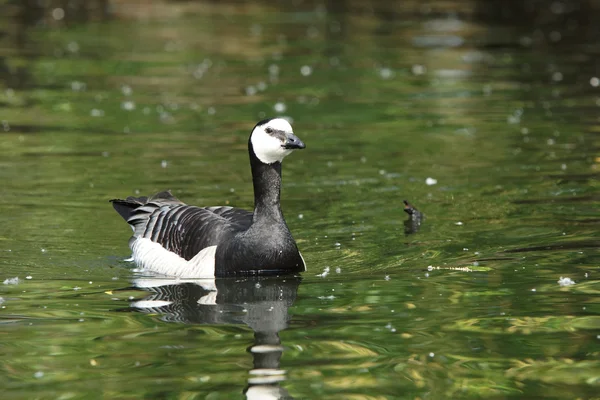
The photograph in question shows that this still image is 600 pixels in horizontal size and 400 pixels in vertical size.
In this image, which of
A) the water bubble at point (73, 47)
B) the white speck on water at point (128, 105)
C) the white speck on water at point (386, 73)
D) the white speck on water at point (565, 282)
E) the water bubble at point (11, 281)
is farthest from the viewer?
the water bubble at point (73, 47)

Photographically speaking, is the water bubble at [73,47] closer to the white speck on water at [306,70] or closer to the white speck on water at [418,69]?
the white speck on water at [306,70]

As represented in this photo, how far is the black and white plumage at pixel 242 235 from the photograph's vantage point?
10.9 meters

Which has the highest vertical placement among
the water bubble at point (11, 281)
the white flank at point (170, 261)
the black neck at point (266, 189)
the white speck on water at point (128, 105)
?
the white speck on water at point (128, 105)

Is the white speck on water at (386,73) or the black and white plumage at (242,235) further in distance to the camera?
the white speck on water at (386,73)

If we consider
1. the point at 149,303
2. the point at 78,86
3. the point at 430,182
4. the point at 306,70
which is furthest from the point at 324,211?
the point at 306,70

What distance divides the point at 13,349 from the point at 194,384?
Result: 1.77m

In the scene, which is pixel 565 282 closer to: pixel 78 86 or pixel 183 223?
pixel 183 223

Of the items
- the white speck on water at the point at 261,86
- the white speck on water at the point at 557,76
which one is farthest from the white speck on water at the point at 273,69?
the white speck on water at the point at 557,76

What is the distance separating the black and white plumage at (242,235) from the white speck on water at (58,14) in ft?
89.8

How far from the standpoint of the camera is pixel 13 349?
8.73 metres

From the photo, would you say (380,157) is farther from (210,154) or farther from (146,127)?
(146,127)

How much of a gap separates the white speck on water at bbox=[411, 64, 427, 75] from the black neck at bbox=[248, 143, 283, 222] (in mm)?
15576

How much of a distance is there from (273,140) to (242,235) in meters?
1.00

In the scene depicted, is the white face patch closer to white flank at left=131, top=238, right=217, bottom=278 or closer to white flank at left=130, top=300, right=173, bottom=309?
white flank at left=131, top=238, right=217, bottom=278
